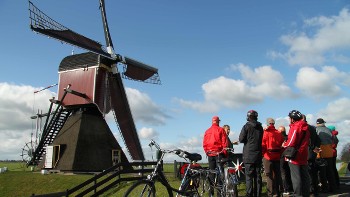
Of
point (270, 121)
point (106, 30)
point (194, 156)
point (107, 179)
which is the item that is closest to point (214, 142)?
point (270, 121)

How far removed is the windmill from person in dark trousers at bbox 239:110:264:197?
1890cm

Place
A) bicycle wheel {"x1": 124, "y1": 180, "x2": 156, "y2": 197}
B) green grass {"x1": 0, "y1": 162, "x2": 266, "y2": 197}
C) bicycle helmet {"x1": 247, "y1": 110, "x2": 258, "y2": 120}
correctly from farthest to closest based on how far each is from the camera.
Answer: green grass {"x1": 0, "y1": 162, "x2": 266, "y2": 197}, bicycle helmet {"x1": 247, "y1": 110, "x2": 258, "y2": 120}, bicycle wheel {"x1": 124, "y1": 180, "x2": 156, "y2": 197}

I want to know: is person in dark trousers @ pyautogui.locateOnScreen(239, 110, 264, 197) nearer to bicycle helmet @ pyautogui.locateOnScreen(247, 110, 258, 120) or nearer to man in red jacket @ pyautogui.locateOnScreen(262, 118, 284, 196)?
bicycle helmet @ pyautogui.locateOnScreen(247, 110, 258, 120)

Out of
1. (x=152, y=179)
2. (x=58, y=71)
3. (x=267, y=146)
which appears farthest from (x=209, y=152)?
(x=58, y=71)

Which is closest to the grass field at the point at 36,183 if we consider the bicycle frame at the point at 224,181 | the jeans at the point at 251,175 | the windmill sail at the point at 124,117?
the windmill sail at the point at 124,117

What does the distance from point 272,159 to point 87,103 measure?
20.3 metres

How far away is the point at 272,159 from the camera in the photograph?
9.36 metres

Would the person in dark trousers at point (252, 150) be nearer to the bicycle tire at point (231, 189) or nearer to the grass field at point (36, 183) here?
the bicycle tire at point (231, 189)

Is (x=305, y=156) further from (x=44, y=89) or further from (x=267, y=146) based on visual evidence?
(x=44, y=89)

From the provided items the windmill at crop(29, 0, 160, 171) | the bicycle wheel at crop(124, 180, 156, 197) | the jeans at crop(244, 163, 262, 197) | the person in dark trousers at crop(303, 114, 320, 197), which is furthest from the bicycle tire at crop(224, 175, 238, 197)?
the windmill at crop(29, 0, 160, 171)

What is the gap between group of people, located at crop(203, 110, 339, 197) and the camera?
7.47 metres

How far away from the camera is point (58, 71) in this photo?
29531 mm

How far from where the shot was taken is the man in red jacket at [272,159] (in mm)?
9320

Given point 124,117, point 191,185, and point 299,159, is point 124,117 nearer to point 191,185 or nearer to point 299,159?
point 191,185
